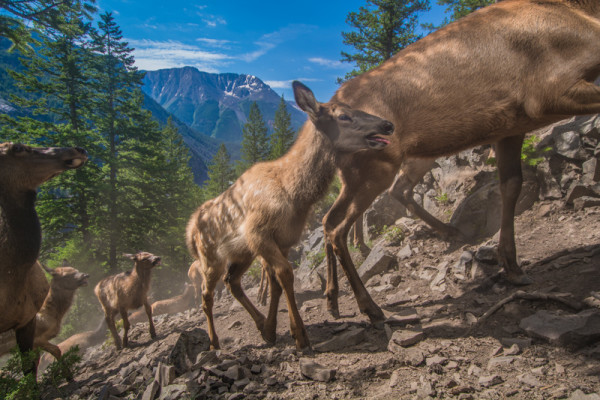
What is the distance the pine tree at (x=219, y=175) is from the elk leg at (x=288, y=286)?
32798 millimetres

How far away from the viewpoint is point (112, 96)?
24.3m

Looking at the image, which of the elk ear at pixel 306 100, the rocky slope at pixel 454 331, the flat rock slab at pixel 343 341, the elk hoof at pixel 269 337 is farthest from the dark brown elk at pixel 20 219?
the flat rock slab at pixel 343 341

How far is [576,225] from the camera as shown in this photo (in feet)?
16.7

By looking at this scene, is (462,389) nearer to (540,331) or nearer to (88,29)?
(540,331)

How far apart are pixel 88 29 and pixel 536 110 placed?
98.2 feet

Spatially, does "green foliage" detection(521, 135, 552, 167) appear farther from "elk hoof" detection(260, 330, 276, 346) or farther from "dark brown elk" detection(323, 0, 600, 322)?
"elk hoof" detection(260, 330, 276, 346)

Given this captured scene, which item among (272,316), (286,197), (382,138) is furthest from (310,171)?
(272,316)

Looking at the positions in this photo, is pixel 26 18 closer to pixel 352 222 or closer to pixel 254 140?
pixel 352 222

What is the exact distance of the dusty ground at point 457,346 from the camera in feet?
8.09

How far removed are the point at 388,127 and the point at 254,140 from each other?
3870 centimetres

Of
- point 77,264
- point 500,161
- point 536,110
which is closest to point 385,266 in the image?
point 500,161

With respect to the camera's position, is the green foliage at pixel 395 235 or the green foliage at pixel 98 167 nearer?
the green foliage at pixel 395 235

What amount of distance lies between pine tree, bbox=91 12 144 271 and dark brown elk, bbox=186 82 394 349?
19748 millimetres

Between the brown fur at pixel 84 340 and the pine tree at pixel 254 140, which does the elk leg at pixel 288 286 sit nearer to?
the brown fur at pixel 84 340
